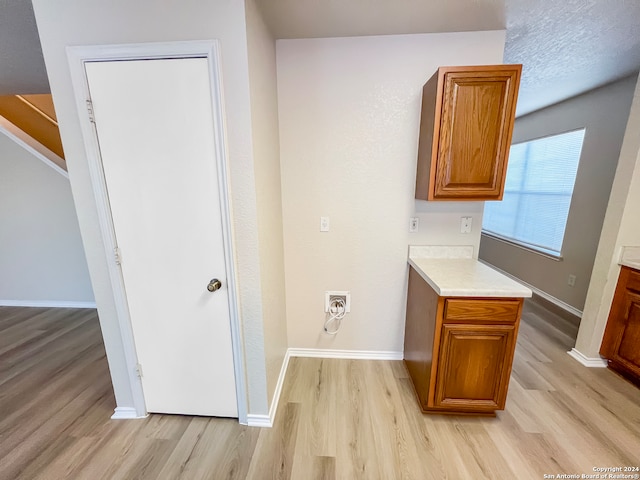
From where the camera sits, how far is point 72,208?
3016mm

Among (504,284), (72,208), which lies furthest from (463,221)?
(72,208)

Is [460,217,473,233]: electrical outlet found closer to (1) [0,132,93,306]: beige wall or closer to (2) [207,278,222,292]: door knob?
(2) [207,278,222,292]: door knob

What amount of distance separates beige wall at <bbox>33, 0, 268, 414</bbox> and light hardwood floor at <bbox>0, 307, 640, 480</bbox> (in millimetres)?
625

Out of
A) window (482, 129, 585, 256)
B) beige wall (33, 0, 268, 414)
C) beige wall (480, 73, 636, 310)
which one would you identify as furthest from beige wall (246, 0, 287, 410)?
window (482, 129, 585, 256)

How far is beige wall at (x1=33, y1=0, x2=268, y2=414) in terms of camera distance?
3.81ft

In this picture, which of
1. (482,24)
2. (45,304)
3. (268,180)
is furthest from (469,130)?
(45,304)

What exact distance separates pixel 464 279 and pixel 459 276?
0.05 m

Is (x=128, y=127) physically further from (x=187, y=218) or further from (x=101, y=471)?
(x=101, y=471)

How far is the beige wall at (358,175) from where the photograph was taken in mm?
1765

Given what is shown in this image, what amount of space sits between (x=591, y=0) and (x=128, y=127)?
8.26ft

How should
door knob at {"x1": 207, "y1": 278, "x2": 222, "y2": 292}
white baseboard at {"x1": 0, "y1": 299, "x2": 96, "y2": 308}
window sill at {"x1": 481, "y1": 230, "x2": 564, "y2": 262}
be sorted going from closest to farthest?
door knob at {"x1": 207, "y1": 278, "x2": 222, "y2": 292} → window sill at {"x1": 481, "y1": 230, "x2": 564, "y2": 262} → white baseboard at {"x1": 0, "y1": 299, "x2": 96, "y2": 308}

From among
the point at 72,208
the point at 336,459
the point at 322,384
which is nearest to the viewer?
the point at 336,459

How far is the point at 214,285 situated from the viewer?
139cm

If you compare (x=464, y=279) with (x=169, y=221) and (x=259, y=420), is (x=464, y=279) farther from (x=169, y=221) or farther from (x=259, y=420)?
(x=169, y=221)
